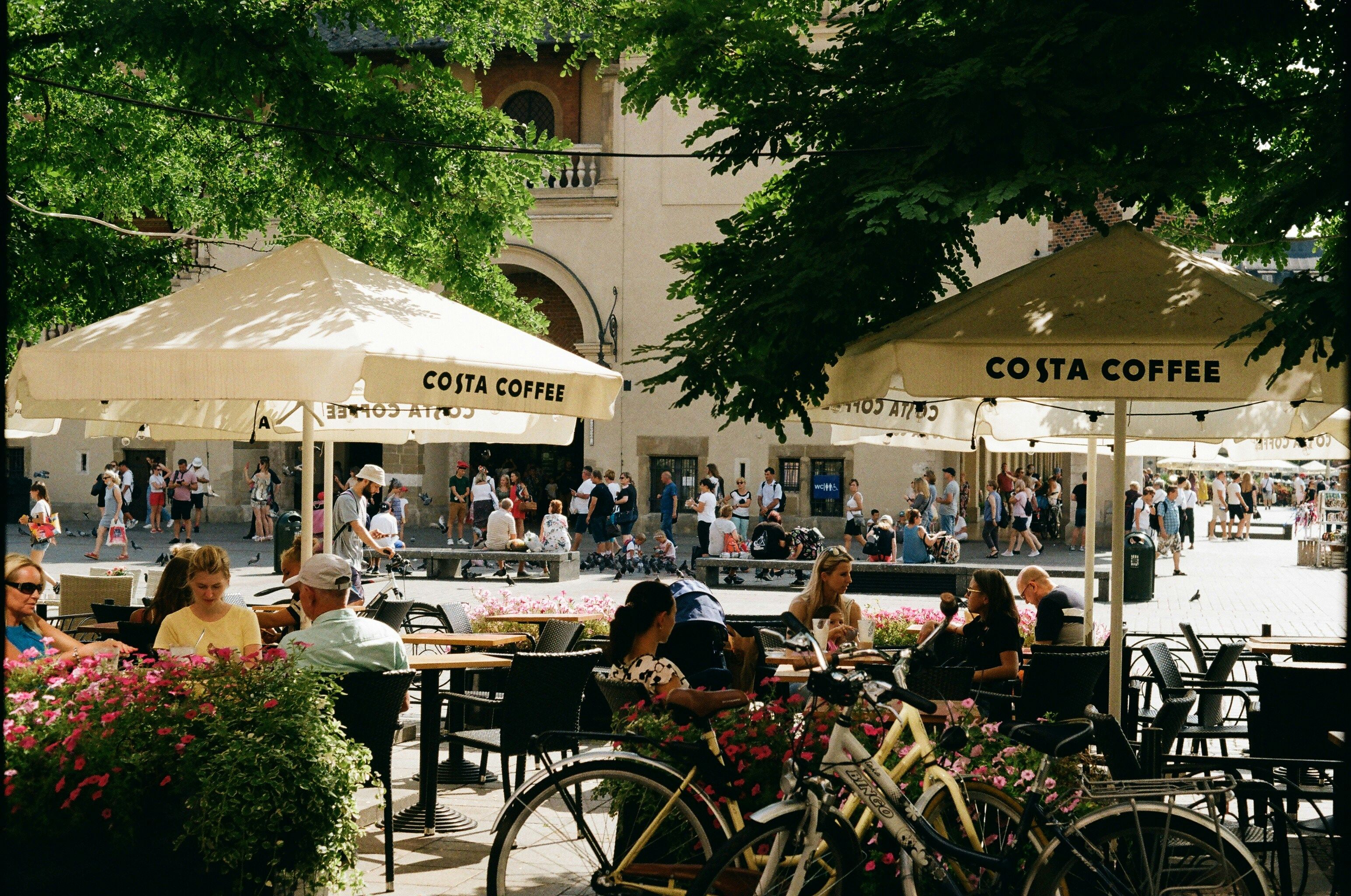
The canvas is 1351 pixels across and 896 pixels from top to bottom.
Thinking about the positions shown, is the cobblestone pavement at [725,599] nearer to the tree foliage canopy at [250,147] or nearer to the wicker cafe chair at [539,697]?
the wicker cafe chair at [539,697]

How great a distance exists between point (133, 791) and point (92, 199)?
10020mm

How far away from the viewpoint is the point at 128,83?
12.7 metres

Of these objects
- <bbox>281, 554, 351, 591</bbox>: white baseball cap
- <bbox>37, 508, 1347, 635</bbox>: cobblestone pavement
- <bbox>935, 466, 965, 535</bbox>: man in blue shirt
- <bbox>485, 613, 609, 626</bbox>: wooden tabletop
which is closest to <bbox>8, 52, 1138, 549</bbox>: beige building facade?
<bbox>37, 508, 1347, 635</bbox>: cobblestone pavement

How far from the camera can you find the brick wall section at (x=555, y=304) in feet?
112

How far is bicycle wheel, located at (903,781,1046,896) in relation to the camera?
172 inches

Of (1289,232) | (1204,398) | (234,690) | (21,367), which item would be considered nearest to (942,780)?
(1204,398)

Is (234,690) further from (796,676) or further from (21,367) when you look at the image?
(796,676)

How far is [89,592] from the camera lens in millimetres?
11797

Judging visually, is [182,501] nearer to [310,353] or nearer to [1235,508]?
[310,353]

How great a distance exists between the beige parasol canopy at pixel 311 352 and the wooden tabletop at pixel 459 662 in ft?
4.37

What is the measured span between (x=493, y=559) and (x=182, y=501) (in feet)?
33.4

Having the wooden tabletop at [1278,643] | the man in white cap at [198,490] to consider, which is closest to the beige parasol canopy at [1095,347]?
the wooden tabletop at [1278,643]

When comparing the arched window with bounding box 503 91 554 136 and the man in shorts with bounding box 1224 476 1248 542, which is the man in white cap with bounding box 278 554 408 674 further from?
the man in shorts with bounding box 1224 476 1248 542

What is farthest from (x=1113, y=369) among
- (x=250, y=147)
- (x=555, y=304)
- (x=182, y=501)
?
(x=555, y=304)
